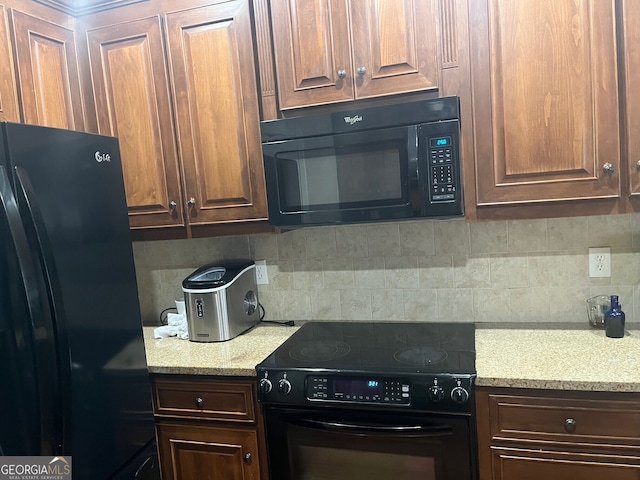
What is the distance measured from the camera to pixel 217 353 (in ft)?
5.88

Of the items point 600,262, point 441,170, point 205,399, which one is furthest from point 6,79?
point 600,262

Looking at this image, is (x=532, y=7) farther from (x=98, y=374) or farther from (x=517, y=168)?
(x=98, y=374)

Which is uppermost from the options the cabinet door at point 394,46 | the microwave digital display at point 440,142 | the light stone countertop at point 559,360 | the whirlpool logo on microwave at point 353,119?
the cabinet door at point 394,46

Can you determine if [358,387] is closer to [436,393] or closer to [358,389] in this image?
[358,389]

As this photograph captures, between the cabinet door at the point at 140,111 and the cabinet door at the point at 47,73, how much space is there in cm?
Answer: 9

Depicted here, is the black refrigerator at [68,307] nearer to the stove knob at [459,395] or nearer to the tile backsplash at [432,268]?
the tile backsplash at [432,268]

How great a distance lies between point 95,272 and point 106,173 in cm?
32

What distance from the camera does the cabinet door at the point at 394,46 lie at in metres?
1.59

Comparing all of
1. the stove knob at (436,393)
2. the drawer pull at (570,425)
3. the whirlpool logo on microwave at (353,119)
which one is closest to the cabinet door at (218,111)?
the whirlpool logo on microwave at (353,119)

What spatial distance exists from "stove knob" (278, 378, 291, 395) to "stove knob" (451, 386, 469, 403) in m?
0.52

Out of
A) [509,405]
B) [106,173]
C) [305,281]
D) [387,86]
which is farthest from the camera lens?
[305,281]

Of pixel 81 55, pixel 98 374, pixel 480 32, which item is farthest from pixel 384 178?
pixel 81 55

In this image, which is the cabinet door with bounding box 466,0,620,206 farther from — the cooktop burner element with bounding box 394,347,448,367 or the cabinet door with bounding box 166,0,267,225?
the cabinet door with bounding box 166,0,267,225

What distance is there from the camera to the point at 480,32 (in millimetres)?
1553
